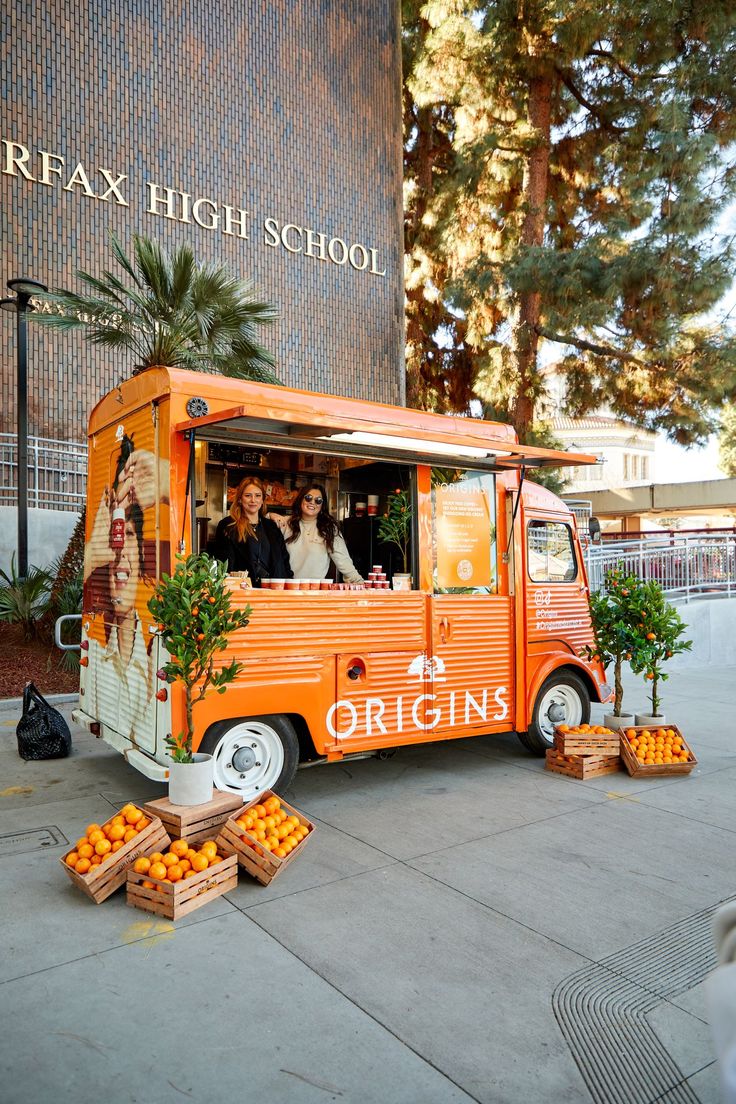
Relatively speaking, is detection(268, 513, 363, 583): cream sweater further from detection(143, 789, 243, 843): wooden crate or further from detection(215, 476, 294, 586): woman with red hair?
detection(143, 789, 243, 843): wooden crate

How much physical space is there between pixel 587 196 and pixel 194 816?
22204mm

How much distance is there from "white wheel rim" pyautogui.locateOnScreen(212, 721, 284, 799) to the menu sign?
1.95 meters

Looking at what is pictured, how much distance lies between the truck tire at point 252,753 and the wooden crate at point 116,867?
0.99 meters

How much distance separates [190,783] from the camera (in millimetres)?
4266

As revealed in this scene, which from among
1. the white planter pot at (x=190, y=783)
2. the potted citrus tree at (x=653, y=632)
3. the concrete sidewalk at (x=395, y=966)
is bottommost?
the concrete sidewalk at (x=395, y=966)

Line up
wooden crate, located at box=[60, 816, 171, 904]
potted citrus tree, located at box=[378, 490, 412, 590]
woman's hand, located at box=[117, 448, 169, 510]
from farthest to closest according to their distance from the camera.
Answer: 1. potted citrus tree, located at box=[378, 490, 412, 590]
2. woman's hand, located at box=[117, 448, 169, 510]
3. wooden crate, located at box=[60, 816, 171, 904]

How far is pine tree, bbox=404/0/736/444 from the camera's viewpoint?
1680 centimetres

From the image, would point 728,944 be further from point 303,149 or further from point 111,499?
point 303,149

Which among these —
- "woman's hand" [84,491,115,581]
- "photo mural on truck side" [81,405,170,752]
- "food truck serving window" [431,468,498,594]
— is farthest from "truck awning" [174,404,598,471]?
"woman's hand" [84,491,115,581]

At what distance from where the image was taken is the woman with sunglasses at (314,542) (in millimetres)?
6762

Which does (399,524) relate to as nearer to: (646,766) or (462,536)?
(462,536)

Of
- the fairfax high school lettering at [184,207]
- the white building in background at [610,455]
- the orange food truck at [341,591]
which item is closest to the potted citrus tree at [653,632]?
the orange food truck at [341,591]

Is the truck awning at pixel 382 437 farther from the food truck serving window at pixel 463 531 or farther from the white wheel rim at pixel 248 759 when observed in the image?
the white wheel rim at pixel 248 759

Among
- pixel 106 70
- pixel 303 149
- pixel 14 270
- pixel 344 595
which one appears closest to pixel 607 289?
pixel 303 149
